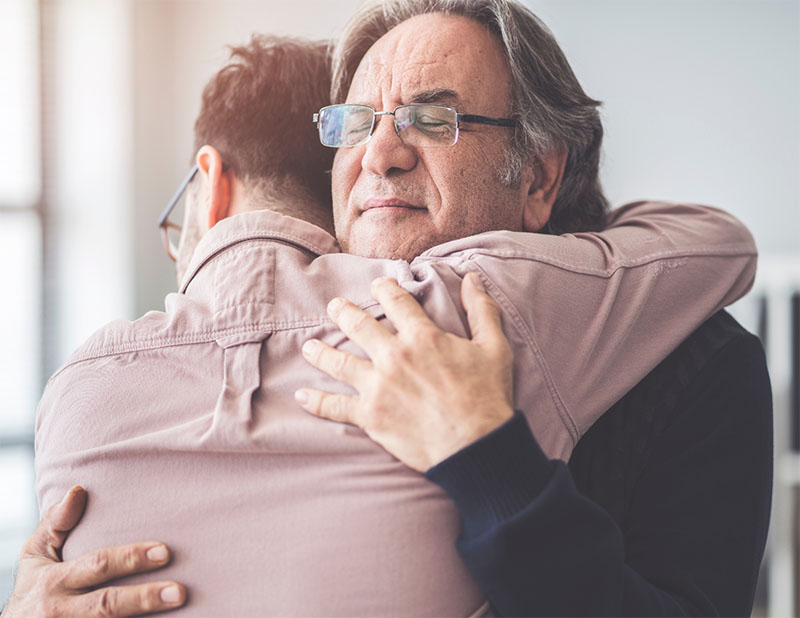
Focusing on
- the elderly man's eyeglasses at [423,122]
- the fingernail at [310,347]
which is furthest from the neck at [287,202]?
the fingernail at [310,347]

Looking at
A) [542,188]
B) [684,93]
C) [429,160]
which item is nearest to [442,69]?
[429,160]

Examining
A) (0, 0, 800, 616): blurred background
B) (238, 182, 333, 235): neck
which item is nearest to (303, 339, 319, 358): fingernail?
(238, 182, 333, 235): neck

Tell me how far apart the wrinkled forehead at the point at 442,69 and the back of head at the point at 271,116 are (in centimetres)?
19

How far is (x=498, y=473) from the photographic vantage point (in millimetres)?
728

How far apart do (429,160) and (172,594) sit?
0.75 meters

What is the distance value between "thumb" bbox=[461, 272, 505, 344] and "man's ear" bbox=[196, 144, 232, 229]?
0.67 meters

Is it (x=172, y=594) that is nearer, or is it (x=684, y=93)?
(x=172, y=594)

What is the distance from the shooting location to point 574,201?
1.41 meters

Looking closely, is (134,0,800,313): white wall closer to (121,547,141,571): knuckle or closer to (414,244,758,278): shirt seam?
(414,244,758,278): shirt seam

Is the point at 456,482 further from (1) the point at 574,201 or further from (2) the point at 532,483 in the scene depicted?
(1) the point at 574,201

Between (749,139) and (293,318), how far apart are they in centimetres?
340

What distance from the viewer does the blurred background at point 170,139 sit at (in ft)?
9.78

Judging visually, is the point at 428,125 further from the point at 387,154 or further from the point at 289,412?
the point at 289,412

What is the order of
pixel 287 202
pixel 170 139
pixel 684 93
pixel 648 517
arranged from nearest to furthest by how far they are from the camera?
pixel 648 517 → pixel 287 202 → pixel 170 139 → pixel 684 93
